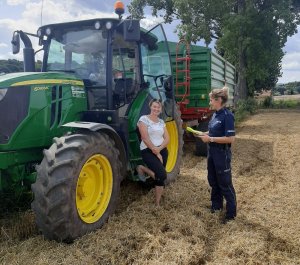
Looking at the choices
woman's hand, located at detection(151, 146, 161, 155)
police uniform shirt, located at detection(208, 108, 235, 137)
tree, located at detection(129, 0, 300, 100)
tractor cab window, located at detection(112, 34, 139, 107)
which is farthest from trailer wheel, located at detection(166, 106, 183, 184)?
tree, located at detection(129, 0, 300, 100)

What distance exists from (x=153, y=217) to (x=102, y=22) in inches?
98.6

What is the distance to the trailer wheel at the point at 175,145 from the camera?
20.9 ft

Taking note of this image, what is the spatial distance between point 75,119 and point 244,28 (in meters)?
18.2

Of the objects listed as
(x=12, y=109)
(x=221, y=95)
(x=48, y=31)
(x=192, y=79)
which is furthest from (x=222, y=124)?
(x=192, y=79)

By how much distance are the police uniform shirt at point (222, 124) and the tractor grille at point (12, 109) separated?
218 centimetres

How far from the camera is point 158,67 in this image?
610 centimetres

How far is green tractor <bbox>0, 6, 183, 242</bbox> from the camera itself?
3633 mm

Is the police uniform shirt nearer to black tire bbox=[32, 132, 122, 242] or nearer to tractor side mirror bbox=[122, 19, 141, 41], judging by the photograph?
black tire bbox=[32, 132, 122, 242]

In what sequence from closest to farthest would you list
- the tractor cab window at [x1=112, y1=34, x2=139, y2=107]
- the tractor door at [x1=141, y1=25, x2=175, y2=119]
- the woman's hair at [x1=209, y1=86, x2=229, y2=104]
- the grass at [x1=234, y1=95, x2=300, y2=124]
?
the woman's hair at [x1=209, y1=86, x2=229, y2=104] → the tractor cab window at [x1=112, y1=34, x2=139, y2=107] → the tractor door at [x1=141, y1=25, x2=175, y2=119] → the grass at [x1=234, y1=95, x2=300, y2=124]

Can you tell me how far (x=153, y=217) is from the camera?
454cm

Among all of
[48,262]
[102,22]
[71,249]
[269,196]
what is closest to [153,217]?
[71,249]

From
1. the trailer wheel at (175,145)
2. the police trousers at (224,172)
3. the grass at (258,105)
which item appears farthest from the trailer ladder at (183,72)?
the grass at (258,105)

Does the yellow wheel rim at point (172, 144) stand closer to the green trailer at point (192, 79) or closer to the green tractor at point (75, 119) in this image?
→ the green tractor at point (75, 119)

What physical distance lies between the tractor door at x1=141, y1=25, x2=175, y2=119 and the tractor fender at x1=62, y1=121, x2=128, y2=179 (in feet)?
4.60
